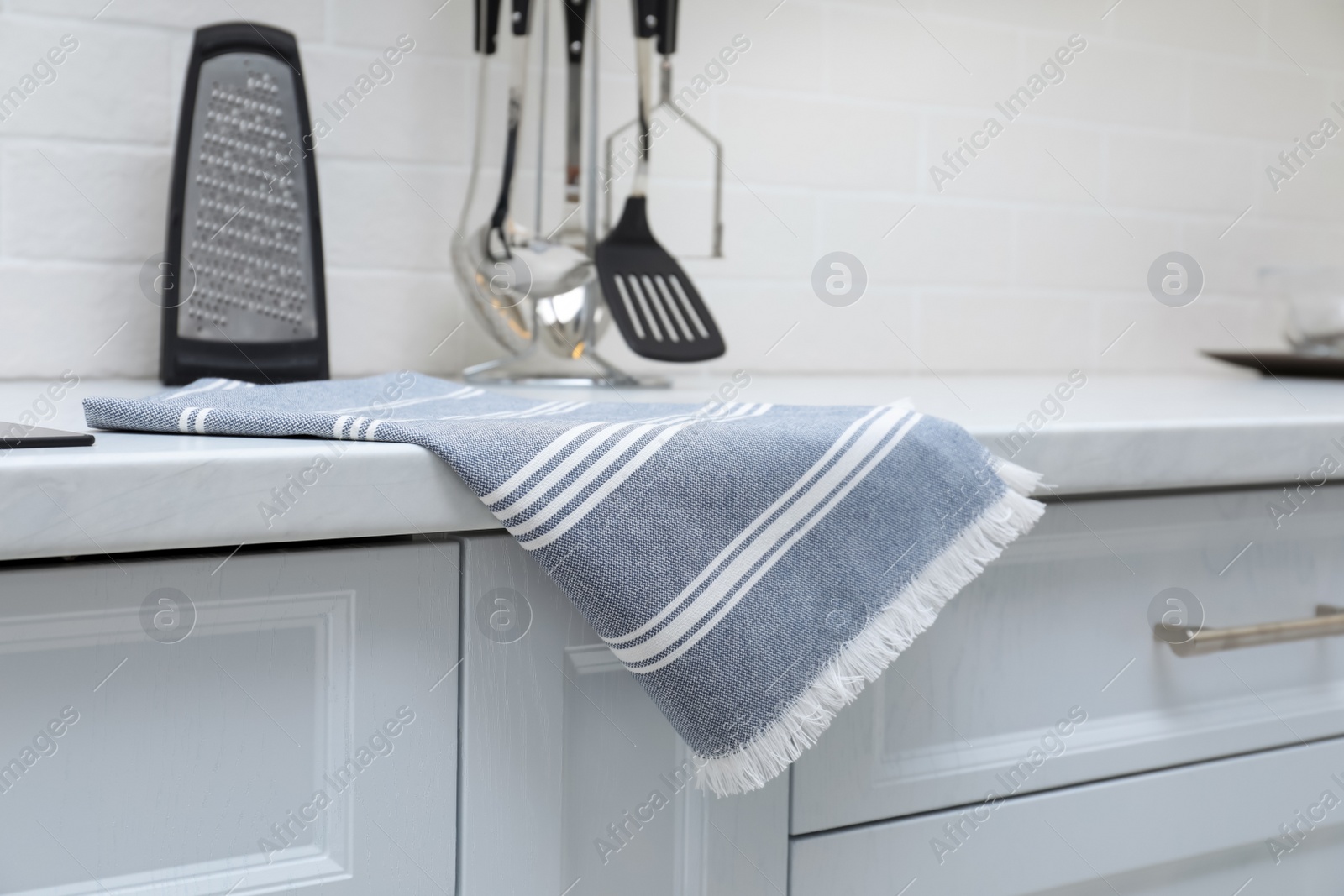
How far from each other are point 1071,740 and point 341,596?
43cm

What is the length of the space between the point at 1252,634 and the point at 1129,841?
148 mm

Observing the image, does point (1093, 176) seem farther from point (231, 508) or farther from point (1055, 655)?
point (231, 508)

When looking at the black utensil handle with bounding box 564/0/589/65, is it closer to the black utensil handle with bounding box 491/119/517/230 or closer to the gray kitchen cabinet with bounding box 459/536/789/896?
the black utensil handle with bounding box 491/119/517/230

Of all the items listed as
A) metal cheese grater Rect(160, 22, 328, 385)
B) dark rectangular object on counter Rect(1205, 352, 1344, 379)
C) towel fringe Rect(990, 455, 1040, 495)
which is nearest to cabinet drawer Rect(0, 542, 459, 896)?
towel fringe Rect(990, 455, 1040, 495)

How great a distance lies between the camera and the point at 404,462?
0.46m

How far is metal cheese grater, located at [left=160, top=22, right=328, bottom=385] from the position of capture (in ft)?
2.54

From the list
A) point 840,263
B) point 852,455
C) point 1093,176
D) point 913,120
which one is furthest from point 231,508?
point 1093,176

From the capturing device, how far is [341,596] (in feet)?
1.52

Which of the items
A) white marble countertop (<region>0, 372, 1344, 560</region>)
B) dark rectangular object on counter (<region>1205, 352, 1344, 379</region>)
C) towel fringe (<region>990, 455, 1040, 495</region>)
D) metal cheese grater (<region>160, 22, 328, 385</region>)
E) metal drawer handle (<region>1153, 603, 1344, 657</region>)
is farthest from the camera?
dark rectangular object on counter (<region>1205, 352, 1344, 379</region>)

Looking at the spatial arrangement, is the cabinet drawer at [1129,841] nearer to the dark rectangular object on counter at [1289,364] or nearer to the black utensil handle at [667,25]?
the dark rectangular object on counter at [1289,364]

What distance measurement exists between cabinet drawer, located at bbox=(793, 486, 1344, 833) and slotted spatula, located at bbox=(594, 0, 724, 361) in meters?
0.30

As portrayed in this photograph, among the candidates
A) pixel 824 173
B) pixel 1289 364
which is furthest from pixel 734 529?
pixel 1289 364

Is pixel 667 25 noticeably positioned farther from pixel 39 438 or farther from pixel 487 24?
pixel 39 438

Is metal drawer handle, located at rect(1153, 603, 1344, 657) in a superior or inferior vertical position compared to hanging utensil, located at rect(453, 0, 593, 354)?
inferior
